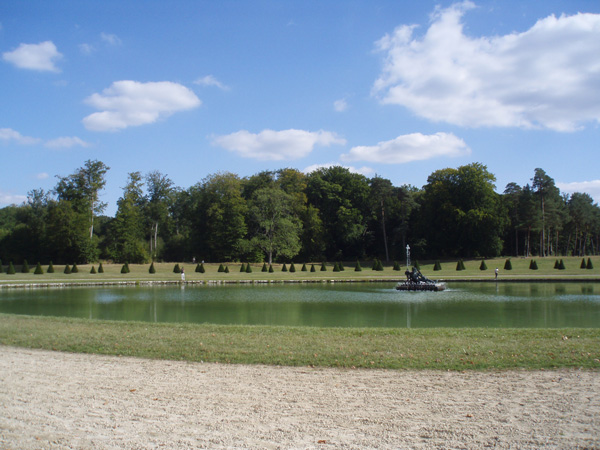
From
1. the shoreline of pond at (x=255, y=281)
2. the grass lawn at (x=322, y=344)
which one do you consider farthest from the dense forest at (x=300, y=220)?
the grass lawn at (x=322, y=344)

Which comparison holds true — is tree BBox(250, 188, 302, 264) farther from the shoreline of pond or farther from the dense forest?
the shoreline of pond

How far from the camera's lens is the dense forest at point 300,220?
5331cm

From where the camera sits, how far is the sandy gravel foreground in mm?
4285

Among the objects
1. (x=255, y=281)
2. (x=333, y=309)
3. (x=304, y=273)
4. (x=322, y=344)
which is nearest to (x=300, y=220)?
(x=304, y=273)

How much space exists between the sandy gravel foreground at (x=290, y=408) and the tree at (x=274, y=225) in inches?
1896

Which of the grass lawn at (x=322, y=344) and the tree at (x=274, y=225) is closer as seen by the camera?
the grass lawn at (x=322, y=344)

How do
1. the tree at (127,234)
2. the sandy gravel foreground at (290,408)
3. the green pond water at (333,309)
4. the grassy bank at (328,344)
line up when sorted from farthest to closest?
the tree at (127,234)
the green pond water at (333,309)
the grassy bank at (328,344)
the sandy gravel foreground at (290,408)

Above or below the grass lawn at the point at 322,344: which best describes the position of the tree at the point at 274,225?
above

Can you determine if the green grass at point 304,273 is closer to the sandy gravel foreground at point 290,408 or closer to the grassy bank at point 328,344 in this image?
the grassy bank at point 328,344

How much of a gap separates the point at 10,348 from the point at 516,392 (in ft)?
27.5

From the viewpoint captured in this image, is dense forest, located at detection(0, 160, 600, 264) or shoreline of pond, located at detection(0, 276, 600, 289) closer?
shoreline of pond, located at detection(0, 276, 600, 289)

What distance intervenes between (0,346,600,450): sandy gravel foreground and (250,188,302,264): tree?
4816 cm

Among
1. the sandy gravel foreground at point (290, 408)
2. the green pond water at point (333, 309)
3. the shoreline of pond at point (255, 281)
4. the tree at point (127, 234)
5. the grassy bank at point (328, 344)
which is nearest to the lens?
the sandy gravel foreground at point (290, 408)

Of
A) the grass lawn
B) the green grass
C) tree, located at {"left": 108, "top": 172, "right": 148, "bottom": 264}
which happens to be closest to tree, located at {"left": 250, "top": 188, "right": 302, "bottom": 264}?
the green grass
